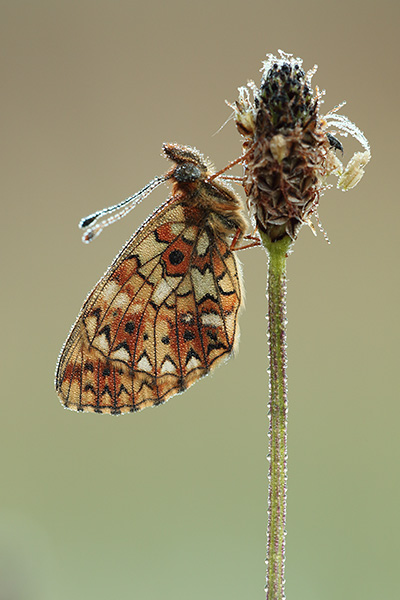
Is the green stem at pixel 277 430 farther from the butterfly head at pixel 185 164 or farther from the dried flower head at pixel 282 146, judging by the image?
the butterfly head at pixel 185 164

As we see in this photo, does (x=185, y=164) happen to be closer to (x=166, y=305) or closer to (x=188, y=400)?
(x=166, y=305)

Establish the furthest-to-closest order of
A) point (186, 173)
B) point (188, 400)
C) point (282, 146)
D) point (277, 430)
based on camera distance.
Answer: point (188, 400)
point (186, 173)
point (282, 146)
point (277, 430)

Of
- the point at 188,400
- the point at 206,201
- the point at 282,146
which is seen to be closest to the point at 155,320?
the point at 206,201

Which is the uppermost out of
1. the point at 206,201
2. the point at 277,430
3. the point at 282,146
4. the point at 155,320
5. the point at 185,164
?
the point at 185,164

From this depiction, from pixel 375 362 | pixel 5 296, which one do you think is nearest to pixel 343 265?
pixel 375 362

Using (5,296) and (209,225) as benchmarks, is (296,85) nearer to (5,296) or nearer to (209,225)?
(209,225)

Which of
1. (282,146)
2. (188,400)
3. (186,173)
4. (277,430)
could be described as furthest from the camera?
(188,400)

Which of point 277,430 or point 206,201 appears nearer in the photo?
point 277,430

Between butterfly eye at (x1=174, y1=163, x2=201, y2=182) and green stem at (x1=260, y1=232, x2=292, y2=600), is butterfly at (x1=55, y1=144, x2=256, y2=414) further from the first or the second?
green stem at (x1=260, y1=232, x2=292, y2=600)
